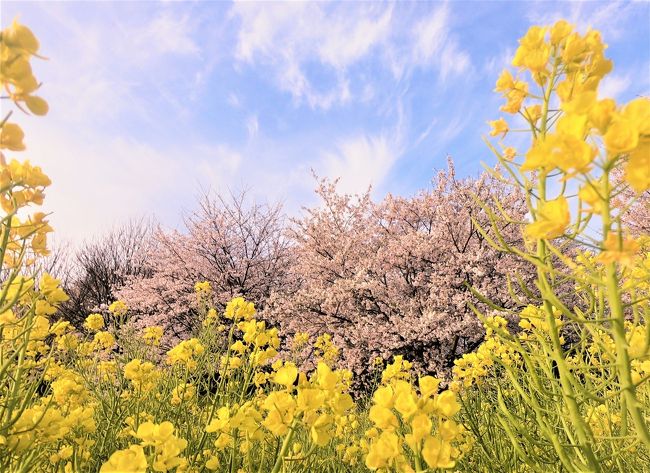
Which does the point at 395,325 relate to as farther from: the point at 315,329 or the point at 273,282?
the point at 273,282

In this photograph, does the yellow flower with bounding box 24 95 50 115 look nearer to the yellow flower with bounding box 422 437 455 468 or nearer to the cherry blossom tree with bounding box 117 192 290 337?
the yellow flower with bounding box 422 437 455 468

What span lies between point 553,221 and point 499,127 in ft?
2.10

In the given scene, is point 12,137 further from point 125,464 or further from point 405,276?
point 405,276

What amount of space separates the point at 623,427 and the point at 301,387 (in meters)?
0.78

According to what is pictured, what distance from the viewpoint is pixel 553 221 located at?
0.71 metres

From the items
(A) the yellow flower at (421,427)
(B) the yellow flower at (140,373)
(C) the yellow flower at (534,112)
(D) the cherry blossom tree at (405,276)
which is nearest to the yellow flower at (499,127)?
(C) the yellow flower at (534,112)

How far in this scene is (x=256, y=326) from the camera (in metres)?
2.05

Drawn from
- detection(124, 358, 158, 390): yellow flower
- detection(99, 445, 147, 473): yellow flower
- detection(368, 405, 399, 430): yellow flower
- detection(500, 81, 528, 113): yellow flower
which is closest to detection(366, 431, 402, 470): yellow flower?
detection(368, 405, 399, 430): yellow flower

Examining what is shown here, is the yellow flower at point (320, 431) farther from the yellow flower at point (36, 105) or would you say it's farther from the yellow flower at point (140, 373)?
the yellow flower at point (140, 373)

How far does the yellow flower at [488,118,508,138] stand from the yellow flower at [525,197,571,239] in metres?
Answer: 0.61

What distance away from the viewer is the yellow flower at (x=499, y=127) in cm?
125

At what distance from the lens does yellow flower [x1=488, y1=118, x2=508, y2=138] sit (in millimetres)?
1253

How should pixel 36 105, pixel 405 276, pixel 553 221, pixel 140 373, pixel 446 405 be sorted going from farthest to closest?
pixel 405 276 < pixel 140 373 < pixel 446 405 < pixel 36 105 < pixel 553 221

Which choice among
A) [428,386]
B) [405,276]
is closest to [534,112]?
[428,386]
